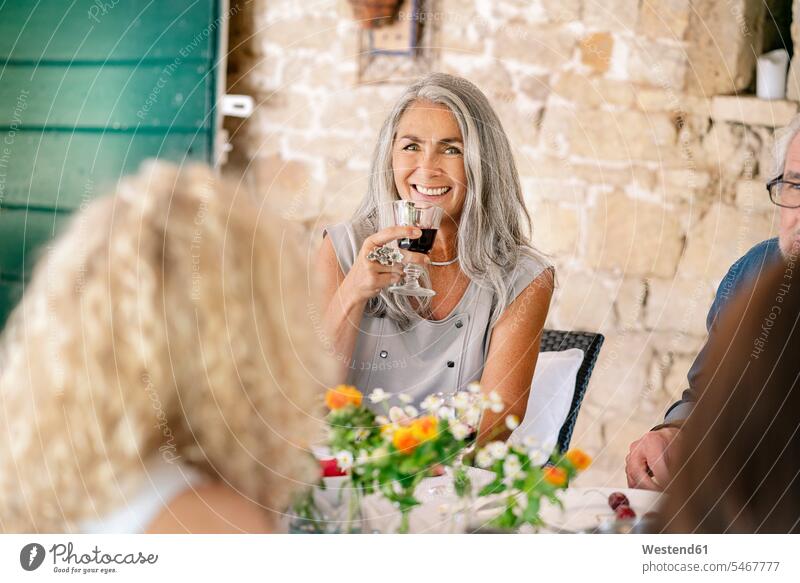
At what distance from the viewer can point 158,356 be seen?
951mm

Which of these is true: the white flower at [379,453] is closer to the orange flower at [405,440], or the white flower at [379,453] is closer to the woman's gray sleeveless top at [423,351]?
the orange flower at [405,440]

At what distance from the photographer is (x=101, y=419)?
955 mm

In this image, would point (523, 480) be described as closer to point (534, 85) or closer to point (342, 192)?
point (342, 192)

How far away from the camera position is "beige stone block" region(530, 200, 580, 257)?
1.73 metres

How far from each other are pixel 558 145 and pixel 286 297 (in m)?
0.94

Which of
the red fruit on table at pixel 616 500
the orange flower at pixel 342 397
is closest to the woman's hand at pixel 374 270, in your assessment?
the orange flower at pixel 342 397

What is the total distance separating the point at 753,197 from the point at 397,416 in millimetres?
805

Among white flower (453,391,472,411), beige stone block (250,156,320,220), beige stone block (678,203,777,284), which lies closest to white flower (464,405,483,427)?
white flower (453,391,472,411)

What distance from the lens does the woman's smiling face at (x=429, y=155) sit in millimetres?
1458

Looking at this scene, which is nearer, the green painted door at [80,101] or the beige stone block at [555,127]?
the green painted door at [80,101]
